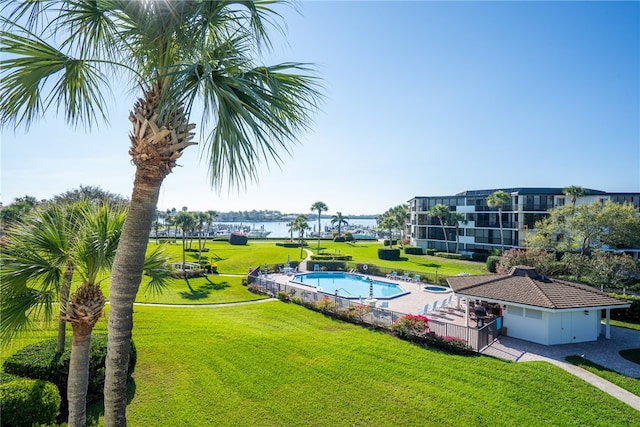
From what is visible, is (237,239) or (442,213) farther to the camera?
(237,239)

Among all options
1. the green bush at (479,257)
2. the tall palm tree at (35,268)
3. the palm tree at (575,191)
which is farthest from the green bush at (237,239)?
the tall palm tree at (35,268)

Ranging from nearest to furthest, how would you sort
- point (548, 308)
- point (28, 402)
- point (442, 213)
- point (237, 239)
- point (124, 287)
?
point (124, 287), point (28, 402), point (548, 308), point (442, 213), point (237, 239)

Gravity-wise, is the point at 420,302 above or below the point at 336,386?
below

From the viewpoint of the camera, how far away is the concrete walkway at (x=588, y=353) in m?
11.7

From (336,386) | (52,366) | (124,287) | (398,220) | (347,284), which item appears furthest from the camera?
(398,220)

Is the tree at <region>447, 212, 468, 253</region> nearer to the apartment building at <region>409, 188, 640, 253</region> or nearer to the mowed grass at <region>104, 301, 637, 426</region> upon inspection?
the apartment building at <region>409, 188, 640, 253</region>

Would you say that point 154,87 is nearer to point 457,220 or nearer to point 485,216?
point 457,220

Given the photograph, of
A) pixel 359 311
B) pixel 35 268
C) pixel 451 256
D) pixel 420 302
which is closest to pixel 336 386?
pixel 359 311

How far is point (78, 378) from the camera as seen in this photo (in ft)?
18.3

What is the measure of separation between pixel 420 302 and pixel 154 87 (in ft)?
75.5

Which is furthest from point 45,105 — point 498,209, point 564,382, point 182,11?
point 498,209

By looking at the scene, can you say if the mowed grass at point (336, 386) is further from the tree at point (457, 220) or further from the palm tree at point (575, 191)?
the tree at point (457, 220)

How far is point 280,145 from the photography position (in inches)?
157

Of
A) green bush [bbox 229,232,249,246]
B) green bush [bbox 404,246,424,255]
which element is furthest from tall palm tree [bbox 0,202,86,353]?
green bush [bbox 229,232,249,246]
